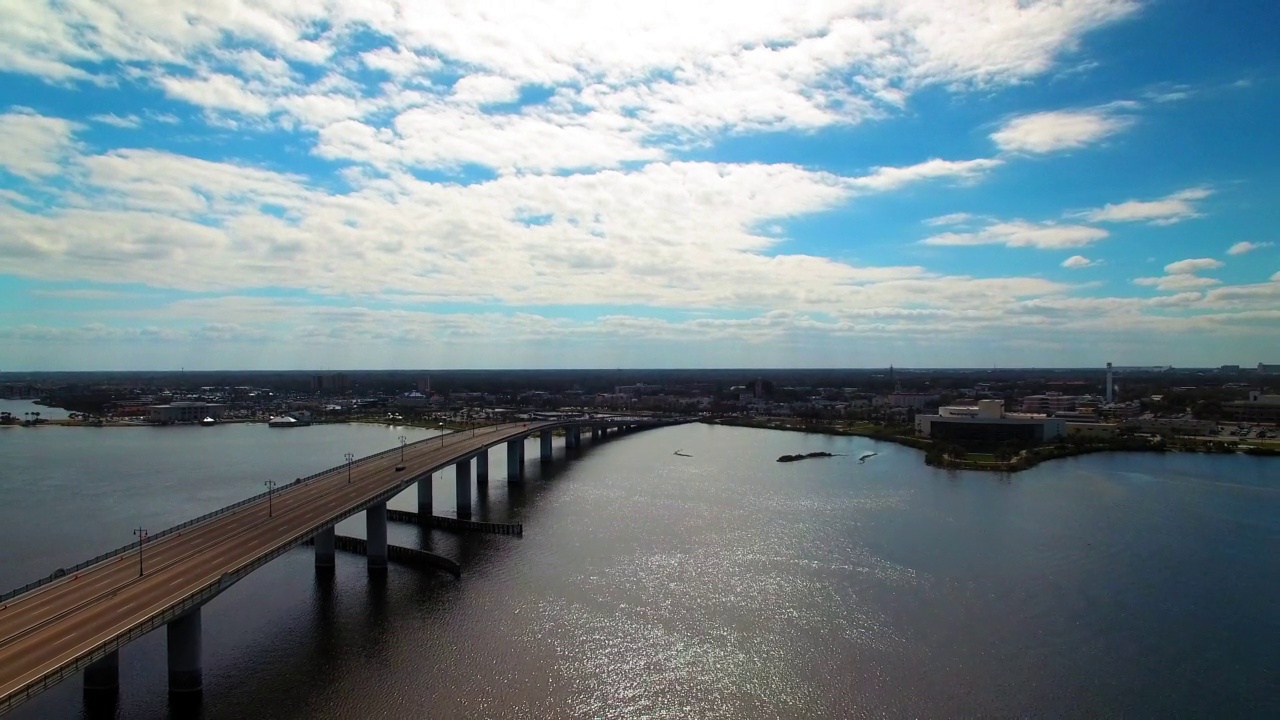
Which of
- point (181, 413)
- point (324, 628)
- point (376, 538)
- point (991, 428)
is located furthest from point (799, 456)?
point (181, 413)

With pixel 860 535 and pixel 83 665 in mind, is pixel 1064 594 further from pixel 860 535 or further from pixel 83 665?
pixel 83 665

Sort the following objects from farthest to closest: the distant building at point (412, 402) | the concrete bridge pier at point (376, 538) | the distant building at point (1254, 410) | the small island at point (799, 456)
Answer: the distant building at point (412, 402), the distant building at point (1254, 410), the small island at point (799, 456), the concrete bridge pier at point (376, 538)

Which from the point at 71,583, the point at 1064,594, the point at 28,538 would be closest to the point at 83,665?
the point at 71,583

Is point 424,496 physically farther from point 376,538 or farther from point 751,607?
point 751,607

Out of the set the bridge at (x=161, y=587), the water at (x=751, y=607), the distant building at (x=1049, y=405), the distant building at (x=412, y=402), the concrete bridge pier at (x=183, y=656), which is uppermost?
the distant building at (x=412, y=402)

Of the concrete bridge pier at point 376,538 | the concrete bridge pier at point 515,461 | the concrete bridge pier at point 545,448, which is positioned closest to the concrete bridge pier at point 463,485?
the concrete bridge pier at point 515,461

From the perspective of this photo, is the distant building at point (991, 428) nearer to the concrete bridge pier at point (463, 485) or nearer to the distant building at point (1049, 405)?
the distant building at point (1049, 405)
